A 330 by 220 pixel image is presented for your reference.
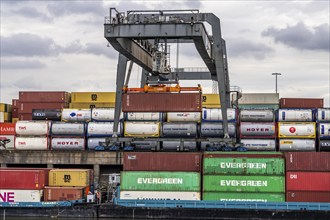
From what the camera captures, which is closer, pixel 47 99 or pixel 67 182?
pixel 67 182

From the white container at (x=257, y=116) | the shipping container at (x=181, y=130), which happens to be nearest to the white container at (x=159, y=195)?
the shipping container at (x=181, y=130)

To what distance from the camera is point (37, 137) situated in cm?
5909

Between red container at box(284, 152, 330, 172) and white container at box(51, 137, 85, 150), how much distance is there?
77.5 ft

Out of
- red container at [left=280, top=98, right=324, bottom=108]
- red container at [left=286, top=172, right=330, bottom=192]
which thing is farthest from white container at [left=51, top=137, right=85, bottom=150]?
red container at [left=280, top=98, right=324, bottom=108]

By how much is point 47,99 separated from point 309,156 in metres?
33.4

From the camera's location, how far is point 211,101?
65.2 meters

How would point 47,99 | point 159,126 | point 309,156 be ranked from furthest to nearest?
point 47,99 → point 159,126 → point 309,156

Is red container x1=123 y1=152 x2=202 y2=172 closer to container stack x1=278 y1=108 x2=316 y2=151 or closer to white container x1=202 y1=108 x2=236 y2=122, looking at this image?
white container x1=202 y1=108 x2=236 y2=122

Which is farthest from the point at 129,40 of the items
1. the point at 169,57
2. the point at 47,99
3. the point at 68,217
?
the point at 47,99

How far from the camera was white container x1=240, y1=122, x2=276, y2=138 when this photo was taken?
56.2m

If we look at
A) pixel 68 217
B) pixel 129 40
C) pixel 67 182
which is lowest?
pixel 68 217

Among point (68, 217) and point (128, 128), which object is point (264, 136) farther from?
point (68, 217)

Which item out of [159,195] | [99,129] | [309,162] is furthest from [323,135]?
[99,129]

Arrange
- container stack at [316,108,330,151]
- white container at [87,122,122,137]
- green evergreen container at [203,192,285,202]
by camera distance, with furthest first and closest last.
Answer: white container at [87,122,122,137]
container stack at [316,108,330,151]
green evergreen container at [203,192,285,202]
